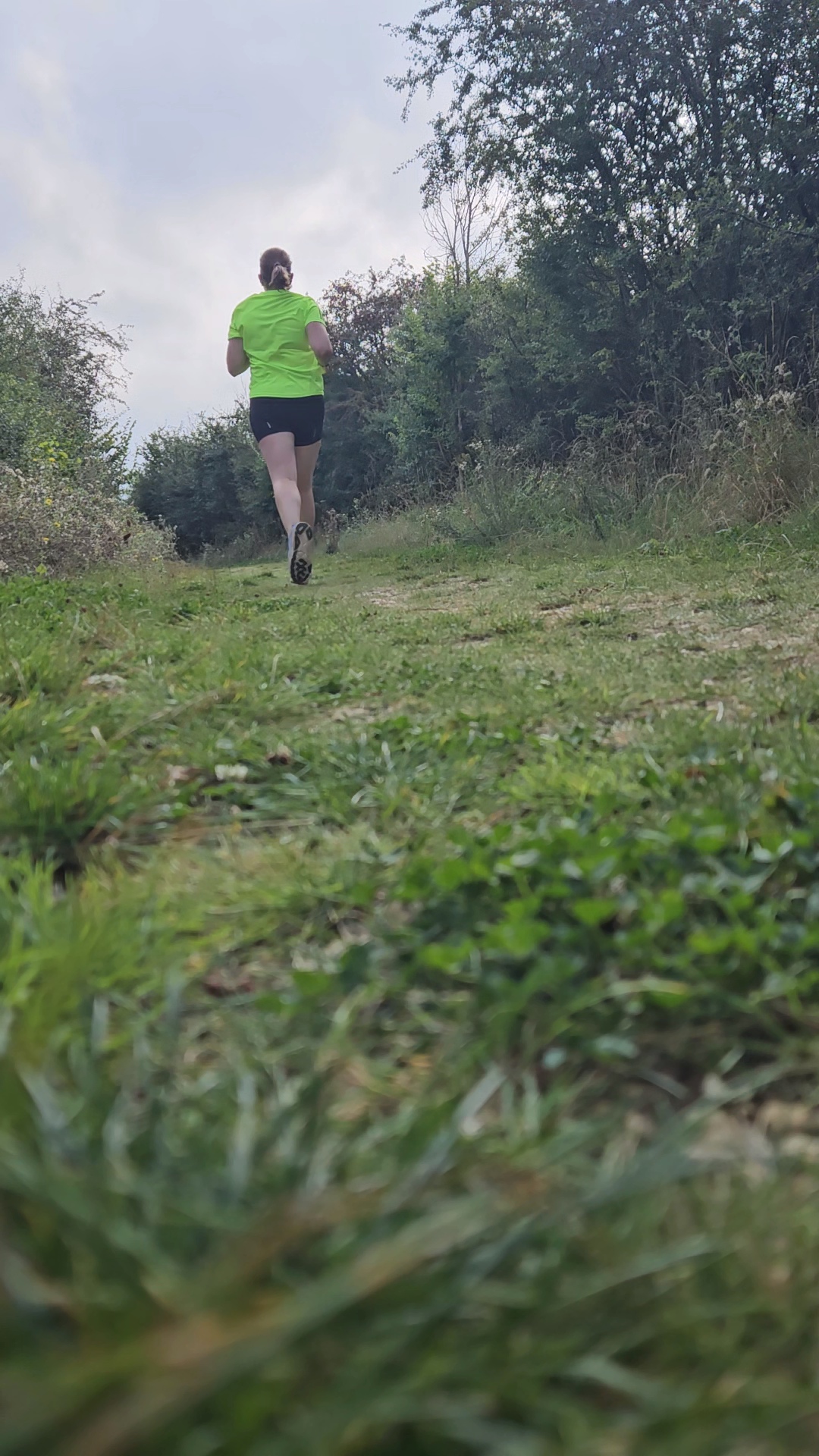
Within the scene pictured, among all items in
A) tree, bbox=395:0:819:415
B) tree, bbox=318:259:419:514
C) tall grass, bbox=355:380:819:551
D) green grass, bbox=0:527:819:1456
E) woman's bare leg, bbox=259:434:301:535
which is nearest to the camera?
green grass, bbox=0:527:819:1456

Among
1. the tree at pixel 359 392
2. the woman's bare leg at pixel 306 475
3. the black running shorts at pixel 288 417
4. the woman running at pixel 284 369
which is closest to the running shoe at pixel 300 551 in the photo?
the woman running at pixel 284 369

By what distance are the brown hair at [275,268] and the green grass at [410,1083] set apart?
5967 mm

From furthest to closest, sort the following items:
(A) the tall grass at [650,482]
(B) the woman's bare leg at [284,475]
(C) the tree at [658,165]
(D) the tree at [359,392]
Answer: (D) the tree at [359,392], (C) the tree at [658,165], (A) the tall grass at [650,482], (B) the woman's bare leg at [284,475]

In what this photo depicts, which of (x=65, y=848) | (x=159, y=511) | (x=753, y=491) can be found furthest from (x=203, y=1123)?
(x=159, y=511)

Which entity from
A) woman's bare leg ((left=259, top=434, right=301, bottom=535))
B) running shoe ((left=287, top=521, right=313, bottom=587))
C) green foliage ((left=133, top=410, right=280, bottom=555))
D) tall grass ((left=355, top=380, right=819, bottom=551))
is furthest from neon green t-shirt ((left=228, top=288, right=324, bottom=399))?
green foliage ((left=133, top=410, right=280, bottom=555))

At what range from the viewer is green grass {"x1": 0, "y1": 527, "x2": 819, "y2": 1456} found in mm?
631

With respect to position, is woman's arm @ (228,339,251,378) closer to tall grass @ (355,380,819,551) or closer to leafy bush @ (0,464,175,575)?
leafy bush @ (0,464,175,575)

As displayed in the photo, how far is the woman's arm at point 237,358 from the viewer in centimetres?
725

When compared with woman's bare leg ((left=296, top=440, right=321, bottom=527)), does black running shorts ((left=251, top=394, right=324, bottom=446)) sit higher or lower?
higher

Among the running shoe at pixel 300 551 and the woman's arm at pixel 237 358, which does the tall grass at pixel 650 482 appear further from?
the woman's arm at pixel 237 358

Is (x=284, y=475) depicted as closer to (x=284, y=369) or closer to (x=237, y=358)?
(x=284, y=369)

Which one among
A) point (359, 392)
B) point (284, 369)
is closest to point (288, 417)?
point (284, 369)

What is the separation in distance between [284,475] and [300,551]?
63cm

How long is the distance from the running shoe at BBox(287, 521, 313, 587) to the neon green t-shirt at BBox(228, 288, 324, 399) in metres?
1.12
